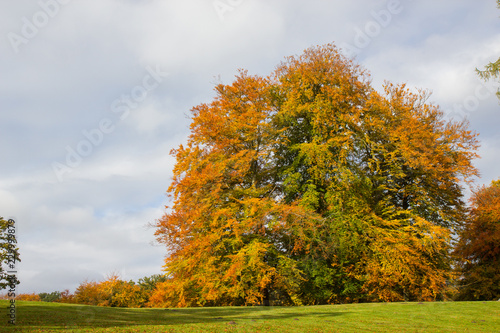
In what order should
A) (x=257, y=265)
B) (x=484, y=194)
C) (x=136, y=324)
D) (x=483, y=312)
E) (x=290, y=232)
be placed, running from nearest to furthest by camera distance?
(x=136, y=324) < (x=483, y=312) < (x=257, y=265) < (x=290, y=232) < (x=484, y=194)

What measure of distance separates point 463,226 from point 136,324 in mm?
23144

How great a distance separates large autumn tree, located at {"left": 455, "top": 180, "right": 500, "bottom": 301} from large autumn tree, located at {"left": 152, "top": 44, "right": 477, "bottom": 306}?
486cm

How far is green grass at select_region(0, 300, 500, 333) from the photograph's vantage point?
10.5 metres

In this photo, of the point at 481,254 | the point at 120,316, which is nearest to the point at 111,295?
the point at 120,316

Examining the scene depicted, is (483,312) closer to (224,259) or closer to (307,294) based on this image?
(307,294)

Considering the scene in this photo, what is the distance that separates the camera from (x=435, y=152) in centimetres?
2341

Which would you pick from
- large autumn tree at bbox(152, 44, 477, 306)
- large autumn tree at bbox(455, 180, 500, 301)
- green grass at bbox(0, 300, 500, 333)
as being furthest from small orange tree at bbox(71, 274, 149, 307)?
large autumn tree at bbox(455, 180, 500, 301)

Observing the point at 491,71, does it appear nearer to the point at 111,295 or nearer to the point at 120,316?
the point at 120,316

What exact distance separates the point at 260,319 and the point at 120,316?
5144mm

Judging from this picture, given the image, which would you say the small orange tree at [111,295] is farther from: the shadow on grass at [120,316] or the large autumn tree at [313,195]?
the shadow on grass at [120,316]

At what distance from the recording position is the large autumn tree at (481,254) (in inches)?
1038

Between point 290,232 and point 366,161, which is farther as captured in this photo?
point 366,161

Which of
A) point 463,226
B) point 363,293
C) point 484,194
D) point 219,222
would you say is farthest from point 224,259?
point 484,194

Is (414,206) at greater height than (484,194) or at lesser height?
lesser
